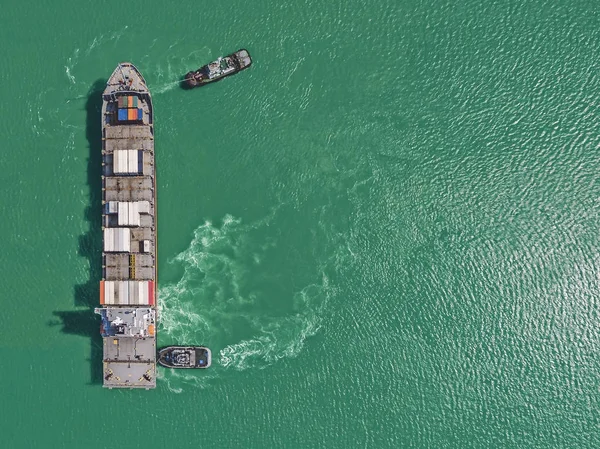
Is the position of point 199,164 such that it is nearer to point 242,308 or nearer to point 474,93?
point 242,308

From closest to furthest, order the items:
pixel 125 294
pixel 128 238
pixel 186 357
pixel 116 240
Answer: pixel 125 294
pixel 116 240
pixel 128 238
pixel 186 357

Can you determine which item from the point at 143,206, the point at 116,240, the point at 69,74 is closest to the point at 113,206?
the point at 143,206

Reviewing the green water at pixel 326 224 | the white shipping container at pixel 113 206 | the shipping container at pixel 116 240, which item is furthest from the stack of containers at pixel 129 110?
the shipping container at pixel 116 240

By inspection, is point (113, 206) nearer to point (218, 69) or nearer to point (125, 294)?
point (125, 294)

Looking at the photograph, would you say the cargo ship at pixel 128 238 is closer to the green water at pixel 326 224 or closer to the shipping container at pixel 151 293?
the shipping container at pixel 151 293

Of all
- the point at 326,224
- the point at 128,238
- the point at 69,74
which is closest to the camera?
the point at 128,238

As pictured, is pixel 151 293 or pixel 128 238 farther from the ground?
pixel 128 238
